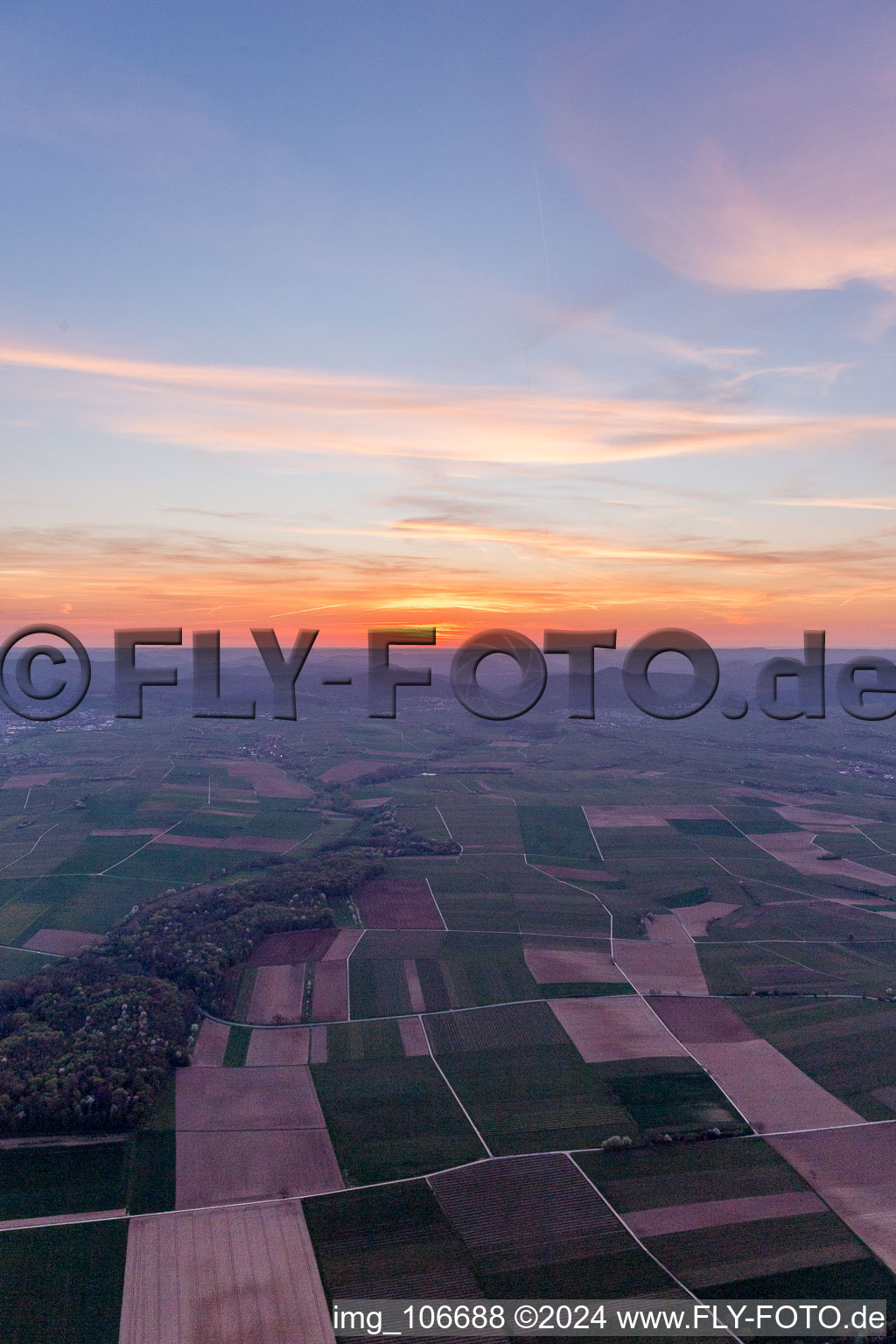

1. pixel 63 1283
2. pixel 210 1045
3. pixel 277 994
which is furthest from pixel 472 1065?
pixel 63 1283

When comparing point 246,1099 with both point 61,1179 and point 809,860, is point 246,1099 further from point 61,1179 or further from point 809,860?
point 809,860

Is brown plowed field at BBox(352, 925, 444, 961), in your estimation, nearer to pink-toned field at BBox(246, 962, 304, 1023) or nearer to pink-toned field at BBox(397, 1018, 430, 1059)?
pink-toned field at BBox(246, 962, 304, 1023)

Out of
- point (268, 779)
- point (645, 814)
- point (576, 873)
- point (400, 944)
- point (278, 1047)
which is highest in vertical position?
point (268, 779)

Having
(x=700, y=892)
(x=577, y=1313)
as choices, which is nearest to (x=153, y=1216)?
(x=577, y=1313)

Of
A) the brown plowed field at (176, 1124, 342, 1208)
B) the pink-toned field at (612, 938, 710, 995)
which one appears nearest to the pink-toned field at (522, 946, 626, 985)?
the pink-toned field at (612, 938, 710, 995)

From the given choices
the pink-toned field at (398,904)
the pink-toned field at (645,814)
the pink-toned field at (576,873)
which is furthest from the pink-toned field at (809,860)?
the pink-toned field at (398,904)

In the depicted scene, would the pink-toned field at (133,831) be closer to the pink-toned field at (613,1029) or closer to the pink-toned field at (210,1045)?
the pink-toned field at (210,1045)
